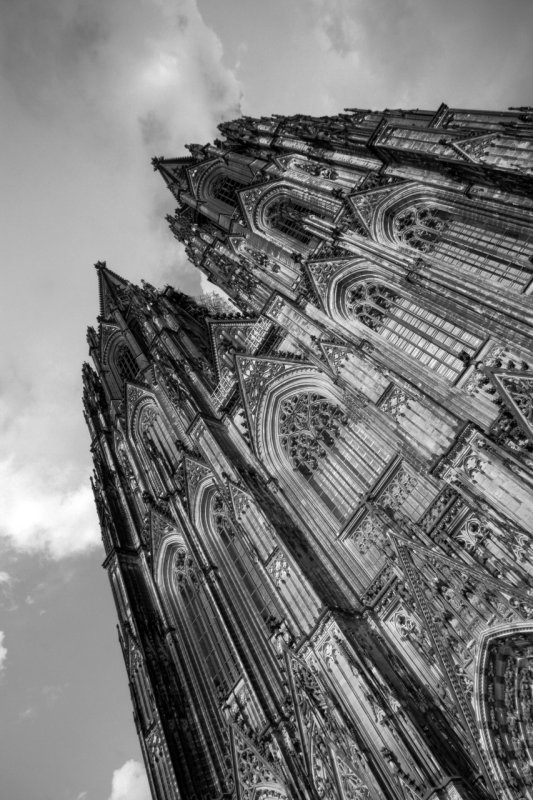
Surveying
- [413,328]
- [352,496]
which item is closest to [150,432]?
[352,496]

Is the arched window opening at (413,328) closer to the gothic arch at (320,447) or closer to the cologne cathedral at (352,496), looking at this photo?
the cologne cathedral at (352,496)

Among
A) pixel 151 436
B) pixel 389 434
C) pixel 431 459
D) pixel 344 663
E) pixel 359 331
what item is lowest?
pixel 344 663

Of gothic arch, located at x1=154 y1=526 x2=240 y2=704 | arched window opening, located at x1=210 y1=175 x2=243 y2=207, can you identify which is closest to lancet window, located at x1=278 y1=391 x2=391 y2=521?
gothic arch, located at x1=154 y1=526 x2=240 y2=704

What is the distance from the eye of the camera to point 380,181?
1844 cm

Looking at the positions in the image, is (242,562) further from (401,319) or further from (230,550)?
(401,319)

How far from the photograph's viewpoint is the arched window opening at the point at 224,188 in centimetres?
3181

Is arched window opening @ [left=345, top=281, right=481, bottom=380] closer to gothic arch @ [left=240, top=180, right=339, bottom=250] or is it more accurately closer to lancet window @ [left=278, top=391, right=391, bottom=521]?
lancet window @ [left=278, top=391, right=391, bottom=521]

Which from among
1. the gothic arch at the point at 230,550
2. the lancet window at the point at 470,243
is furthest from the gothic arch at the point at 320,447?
the lancet window at the point at 470,243

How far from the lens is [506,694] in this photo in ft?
31.7

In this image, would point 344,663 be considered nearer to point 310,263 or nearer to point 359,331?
point 359,331

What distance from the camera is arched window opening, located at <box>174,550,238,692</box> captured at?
16131 millimetres

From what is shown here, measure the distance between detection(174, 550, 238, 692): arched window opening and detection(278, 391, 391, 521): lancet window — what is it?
4856 millimetres

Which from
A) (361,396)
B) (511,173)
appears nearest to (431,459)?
(361,396)

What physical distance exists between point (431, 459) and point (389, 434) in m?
1.59
